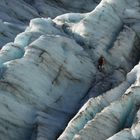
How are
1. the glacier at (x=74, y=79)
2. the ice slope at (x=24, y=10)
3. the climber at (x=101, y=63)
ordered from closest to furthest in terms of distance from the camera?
the glacier at (x=74, y=79)
the climber at (x=101, y=63)
the ice slope at (x=24, y=10)

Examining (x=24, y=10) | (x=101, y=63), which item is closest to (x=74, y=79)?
(x=101, y=63)

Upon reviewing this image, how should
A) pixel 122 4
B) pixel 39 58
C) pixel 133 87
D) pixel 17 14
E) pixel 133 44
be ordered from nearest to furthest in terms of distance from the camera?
pixel 133 87
pixel 39 58
pixel 133 44
pixel 122 4
pixel 17 14

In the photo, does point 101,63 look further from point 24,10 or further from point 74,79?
point 24,10

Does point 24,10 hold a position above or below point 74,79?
below

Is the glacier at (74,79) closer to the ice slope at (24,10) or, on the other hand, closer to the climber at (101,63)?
the climber at (101,63)

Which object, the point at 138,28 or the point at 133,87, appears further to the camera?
the point at 138,28

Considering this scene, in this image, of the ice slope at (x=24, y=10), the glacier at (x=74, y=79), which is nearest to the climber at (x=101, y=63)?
the glacier at (x=74, y=79)

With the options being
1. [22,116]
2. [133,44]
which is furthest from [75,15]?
[22,116]

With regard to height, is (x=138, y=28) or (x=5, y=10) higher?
(x=138, y=28)

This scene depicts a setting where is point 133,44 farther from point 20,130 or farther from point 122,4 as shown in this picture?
point 20,130
